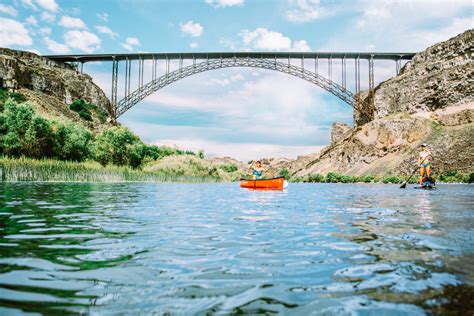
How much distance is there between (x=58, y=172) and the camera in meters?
23.8

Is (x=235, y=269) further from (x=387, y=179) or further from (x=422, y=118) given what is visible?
(x=422, y=118)

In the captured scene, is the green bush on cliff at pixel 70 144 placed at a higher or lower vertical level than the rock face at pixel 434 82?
lower

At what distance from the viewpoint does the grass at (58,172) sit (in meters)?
21.2

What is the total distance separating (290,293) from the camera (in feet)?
8.60

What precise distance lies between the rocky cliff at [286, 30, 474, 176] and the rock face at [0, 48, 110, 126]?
48.9 meters

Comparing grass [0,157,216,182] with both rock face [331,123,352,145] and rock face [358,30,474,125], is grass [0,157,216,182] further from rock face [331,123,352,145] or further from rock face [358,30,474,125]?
rock face [331,123,352,145]

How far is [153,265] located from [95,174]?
989 inches

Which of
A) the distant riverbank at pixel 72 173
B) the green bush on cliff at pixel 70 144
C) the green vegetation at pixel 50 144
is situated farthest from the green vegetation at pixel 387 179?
the green bush on cliff at pixel 70 144

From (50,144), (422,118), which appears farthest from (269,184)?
(422,118)

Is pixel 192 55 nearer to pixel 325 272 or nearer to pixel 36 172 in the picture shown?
pixel 36 172

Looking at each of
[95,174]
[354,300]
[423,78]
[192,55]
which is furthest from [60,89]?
[354,300]

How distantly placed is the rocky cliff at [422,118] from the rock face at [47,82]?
48857 mm

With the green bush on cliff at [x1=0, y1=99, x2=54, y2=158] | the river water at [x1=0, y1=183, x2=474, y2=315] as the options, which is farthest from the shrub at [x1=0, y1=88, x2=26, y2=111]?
the river water at [x1=0, y1=183, x2=474, y2=315]

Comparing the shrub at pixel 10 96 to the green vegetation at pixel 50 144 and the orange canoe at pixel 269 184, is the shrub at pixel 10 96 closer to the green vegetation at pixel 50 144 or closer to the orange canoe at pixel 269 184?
the green vegetation at pixel 50 144
